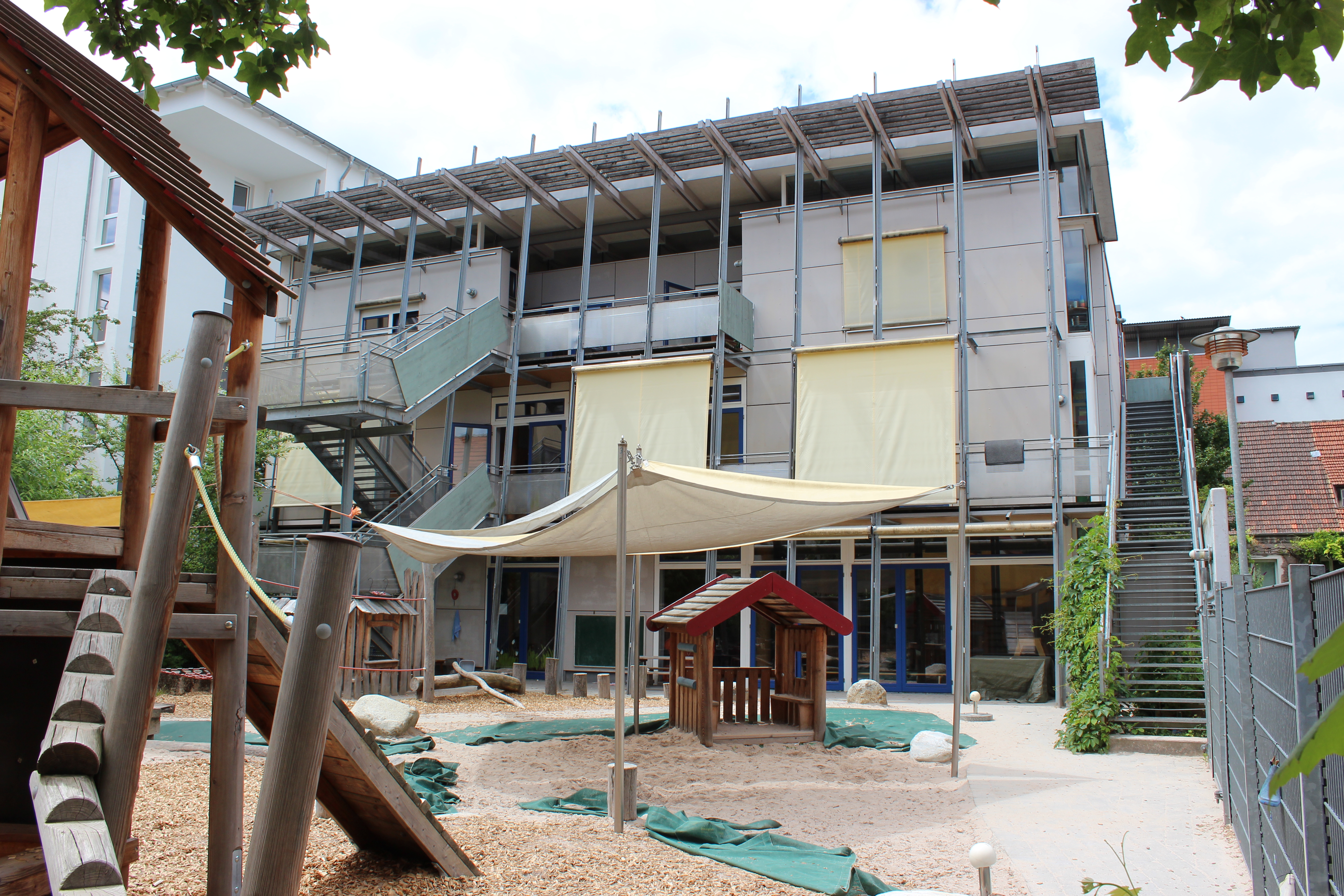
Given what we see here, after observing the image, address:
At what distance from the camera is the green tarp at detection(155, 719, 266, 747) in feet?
32.1

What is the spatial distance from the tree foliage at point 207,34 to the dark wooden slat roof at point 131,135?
20 cm

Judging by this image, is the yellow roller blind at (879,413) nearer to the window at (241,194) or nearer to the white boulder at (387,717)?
the white boulder at (387,717)

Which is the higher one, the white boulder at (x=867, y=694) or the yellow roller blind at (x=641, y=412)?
the yellow roller blind at (x=641, y=412)

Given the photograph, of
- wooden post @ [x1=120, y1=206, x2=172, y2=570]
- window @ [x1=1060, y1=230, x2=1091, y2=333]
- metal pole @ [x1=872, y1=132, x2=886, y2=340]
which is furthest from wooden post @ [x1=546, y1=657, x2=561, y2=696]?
window @ [x1=1060, y1=230, x2=1091, y2=333]

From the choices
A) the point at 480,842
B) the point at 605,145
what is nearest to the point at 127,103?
the point at 480,842

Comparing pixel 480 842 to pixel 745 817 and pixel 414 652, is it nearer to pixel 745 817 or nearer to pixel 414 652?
pixel 745 817

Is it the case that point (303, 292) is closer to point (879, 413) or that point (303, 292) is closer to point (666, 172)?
point (666, 172)

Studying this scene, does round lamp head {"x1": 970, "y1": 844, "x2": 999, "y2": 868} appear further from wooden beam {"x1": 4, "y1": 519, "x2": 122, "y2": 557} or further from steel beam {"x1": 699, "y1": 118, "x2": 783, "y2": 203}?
steel beam {"x1": 699, "y1": 118, "x2": 783, "y2": 203}

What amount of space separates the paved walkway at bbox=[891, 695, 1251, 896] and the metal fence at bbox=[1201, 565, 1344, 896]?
27cm

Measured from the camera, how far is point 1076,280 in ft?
59.7

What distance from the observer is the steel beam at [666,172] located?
18.2m

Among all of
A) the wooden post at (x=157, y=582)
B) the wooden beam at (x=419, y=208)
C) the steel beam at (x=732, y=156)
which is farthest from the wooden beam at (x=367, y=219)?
the wooden post at (x=157, y=582)

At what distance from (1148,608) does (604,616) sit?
1058 centimetres

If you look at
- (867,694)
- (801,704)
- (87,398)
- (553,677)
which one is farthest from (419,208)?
(87,398)
